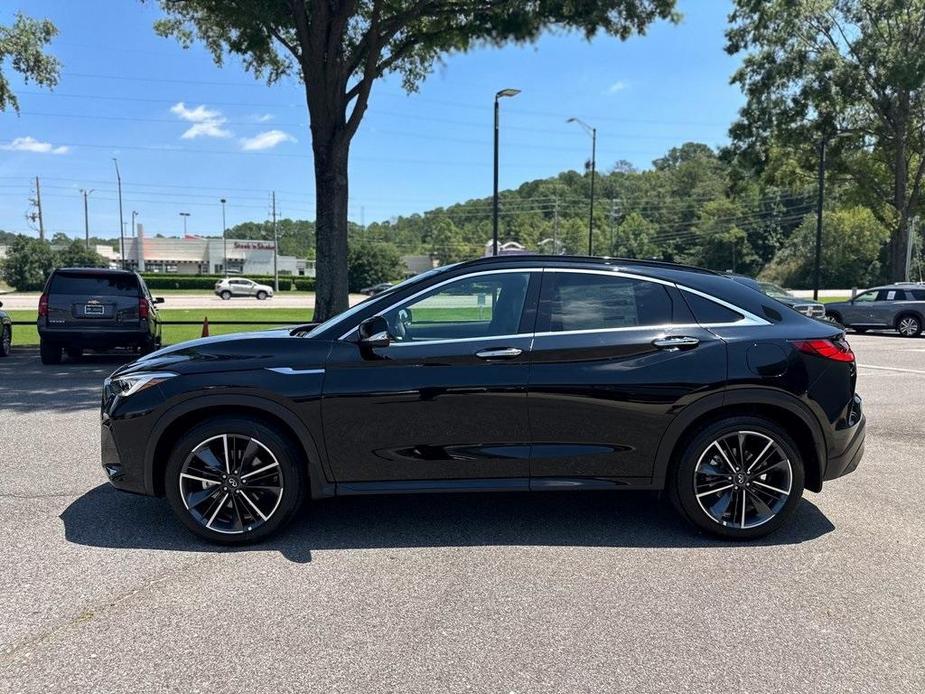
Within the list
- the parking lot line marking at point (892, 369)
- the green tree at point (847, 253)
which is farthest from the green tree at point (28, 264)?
the green tree at point (847, 253)

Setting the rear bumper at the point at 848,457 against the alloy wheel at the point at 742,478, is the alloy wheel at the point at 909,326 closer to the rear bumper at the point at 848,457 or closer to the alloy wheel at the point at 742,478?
the rear bumper at the point at 848,457

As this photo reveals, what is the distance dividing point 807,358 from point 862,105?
96.6 feet

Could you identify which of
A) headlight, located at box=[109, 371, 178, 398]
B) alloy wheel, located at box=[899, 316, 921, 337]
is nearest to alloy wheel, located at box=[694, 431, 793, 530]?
headlight, located at box=[109, 371, 178, 398]

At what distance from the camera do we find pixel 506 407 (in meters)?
4.20

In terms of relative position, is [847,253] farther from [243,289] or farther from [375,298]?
[375,298]

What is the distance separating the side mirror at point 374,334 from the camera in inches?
164

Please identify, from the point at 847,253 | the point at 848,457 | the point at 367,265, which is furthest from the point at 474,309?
the point at 847,253

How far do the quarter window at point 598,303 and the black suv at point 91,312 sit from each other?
32.1 feet

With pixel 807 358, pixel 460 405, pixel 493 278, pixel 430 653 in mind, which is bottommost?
pixel 430 653

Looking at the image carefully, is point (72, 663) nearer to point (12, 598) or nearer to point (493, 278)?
point (12, 598)

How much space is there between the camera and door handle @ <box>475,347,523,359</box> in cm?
420

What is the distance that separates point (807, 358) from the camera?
14.3 feet

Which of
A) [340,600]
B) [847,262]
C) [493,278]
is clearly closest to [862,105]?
[493,278]

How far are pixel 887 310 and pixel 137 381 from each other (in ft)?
72.6
